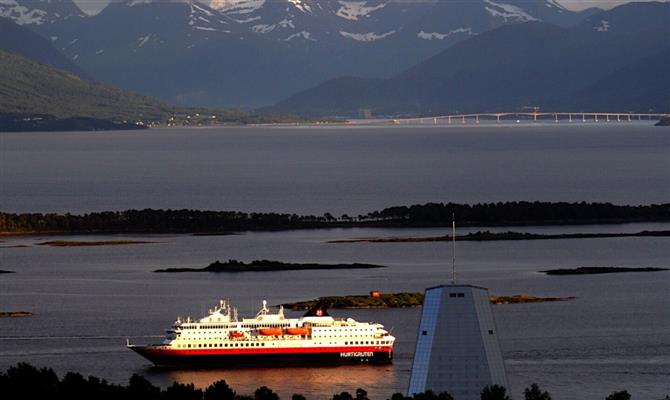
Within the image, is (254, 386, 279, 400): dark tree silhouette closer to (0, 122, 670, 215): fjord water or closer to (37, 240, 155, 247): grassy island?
(37, 240, 155, 247): grassy island

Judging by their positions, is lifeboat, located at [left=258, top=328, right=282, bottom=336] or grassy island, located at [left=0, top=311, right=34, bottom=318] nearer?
lifeboat, located at [left=258, top=328, right=282, bottom=336]

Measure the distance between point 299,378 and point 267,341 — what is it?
10.4 feet

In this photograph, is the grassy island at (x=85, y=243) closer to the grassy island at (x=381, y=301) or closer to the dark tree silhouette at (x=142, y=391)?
the grassy island at (x=381, y=301)

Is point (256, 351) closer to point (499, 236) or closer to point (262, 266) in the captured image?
point (262, 266)

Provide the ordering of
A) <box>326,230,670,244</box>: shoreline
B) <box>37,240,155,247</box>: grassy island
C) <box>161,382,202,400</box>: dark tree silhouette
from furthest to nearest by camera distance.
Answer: <box>326,230,670,244</box>: shoreline → <box>37,240,155,247</box>: grassy island → <box>161,382,202,400</box>: dark tree silhouette

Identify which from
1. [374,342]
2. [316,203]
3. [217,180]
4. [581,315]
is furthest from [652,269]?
[217,180]

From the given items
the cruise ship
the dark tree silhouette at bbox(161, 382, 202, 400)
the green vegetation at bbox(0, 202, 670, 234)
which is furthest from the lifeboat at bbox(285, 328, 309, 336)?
the green vegetation at bbox(0, 202, 670, 234)

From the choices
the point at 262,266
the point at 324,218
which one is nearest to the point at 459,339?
the point at 262,266

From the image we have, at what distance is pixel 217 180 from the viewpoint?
121312 millimetres

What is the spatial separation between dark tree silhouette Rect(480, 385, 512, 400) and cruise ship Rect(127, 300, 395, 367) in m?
14.0

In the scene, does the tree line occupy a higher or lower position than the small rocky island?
lower

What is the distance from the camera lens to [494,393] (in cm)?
3500

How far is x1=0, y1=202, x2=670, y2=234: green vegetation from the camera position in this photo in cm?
8381

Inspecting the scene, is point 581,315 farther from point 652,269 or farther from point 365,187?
point 365,187
